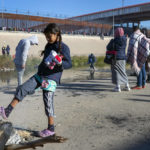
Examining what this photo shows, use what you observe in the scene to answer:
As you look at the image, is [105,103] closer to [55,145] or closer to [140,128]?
[140,128]

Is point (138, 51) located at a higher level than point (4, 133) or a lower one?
higher

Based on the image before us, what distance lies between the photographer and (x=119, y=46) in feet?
19.0

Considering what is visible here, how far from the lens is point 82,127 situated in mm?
3398

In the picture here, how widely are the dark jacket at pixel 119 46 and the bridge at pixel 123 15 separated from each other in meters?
52.5

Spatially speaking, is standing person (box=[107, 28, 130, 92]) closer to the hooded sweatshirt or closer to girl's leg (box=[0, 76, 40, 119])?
the hooded sweatshirt

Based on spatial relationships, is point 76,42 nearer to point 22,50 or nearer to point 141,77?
point 141,77

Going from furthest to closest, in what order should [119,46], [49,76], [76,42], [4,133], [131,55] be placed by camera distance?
[76,42], [131,55], [119,46], [49,76], [4,133]

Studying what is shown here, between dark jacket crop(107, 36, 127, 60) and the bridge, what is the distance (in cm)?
5251

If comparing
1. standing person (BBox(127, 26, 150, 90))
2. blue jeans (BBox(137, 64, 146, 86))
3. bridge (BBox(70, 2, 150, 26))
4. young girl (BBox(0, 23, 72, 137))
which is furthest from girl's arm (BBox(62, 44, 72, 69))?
bridge (BBox(70, 2, 150, 26))

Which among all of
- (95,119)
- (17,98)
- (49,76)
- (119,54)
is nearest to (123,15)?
(119,54)

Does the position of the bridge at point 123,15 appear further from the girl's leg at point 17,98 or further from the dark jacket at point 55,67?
the girl's leg at point 17,98

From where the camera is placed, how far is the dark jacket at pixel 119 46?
18.8 ft

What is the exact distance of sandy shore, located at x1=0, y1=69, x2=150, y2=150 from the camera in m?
2.84

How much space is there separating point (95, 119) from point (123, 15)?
63.1 metres
